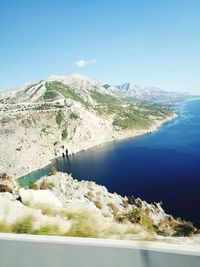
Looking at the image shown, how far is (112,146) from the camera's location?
11825 centimetres

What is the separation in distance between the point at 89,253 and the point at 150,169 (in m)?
77.3

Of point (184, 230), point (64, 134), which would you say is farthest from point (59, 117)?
point (184, 230)

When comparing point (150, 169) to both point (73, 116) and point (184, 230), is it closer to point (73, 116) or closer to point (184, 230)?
point (73, 116)

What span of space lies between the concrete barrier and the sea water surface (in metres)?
33.9

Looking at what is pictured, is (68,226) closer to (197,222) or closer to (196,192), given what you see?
(197,222)

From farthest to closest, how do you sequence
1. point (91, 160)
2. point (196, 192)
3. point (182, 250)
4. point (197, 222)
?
1. point (91, 160)
2. point (196, 192)
3. point (197, 222)
4. point (182, 250)

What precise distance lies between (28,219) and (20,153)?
9894cm

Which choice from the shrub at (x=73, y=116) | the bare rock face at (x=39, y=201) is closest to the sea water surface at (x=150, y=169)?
the shrub at (x=73, y=116)

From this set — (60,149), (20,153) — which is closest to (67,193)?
(20,153)

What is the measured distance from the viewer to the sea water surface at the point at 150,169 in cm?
5684

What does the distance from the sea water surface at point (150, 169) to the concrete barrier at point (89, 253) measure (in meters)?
33.9

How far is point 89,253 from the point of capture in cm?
353

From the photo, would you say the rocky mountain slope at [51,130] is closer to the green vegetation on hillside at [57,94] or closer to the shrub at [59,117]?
the shrub at [59,117]

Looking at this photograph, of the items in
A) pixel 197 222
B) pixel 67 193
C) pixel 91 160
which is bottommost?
pixel 197 222
